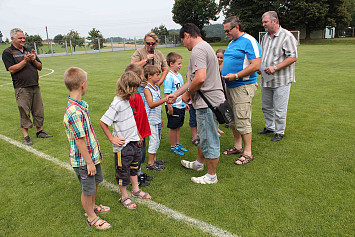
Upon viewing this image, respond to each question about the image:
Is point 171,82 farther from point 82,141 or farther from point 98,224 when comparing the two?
point 98,224

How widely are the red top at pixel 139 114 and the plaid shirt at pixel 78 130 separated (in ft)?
2.19

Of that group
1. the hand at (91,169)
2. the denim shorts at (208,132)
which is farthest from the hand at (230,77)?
the hand at (91,169)

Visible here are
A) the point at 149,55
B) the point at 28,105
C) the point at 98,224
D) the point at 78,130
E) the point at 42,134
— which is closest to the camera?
the point at 78,130

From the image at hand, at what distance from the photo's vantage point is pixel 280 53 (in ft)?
16.6

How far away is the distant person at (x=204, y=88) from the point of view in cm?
325

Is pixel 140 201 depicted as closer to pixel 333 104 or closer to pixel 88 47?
pixel 333 104

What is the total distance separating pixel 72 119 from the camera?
2.54 m

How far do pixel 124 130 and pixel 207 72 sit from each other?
4.23 feet

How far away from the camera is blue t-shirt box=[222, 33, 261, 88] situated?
13.5 ft

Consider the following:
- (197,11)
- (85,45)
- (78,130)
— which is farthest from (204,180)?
(197,11)

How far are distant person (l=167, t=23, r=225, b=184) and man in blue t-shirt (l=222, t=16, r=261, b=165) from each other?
80cm

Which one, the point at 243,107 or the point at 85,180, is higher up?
the point at 243,107

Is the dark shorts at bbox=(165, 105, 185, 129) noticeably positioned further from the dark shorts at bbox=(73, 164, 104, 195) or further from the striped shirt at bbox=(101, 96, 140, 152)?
the dark shorts at bbox=(73, 164, 104, 195)

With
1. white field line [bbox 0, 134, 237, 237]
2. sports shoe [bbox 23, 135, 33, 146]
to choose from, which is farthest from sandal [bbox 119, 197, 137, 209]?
sports shoe [bbox 23, 135, 33, 146]
